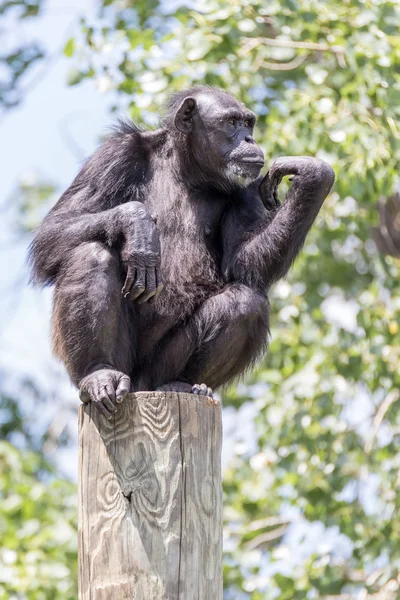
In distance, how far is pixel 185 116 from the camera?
17.0ft

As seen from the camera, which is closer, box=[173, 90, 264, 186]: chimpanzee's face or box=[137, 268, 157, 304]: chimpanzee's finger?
box=[137, 268, 157, 304]: chimpanzee's finger

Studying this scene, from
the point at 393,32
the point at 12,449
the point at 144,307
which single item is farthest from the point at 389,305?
the point at 144,307

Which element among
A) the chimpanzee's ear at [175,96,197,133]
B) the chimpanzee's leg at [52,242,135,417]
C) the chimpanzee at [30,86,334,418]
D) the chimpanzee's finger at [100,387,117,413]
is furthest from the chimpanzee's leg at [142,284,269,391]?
the chimpanzee's ear at [175,96,197,133]

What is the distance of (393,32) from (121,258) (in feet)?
9.40

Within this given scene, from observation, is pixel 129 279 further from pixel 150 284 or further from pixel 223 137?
pixel 223 137

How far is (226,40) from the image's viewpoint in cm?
662

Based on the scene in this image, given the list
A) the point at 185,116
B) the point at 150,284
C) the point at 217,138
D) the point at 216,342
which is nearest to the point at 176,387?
the point at 216,342

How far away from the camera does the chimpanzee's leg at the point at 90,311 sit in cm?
426

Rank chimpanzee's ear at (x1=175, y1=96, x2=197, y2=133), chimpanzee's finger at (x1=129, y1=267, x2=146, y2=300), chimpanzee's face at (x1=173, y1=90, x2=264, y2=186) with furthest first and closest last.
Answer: chimpanzee's ear at (x1=175, y1=96, x2=197, y2=133), chimpanzee's face at (x1=173, y1=90, x2=264, y2=186), chimpanzee's finger at (x1=129, y1=267, x2=146, y2=300)

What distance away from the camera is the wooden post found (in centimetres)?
350

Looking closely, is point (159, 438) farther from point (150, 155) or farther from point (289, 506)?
point (289, 506)

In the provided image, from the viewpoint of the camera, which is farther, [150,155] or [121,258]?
[150,155]

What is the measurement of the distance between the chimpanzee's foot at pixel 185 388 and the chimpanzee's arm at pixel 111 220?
1.44 ft

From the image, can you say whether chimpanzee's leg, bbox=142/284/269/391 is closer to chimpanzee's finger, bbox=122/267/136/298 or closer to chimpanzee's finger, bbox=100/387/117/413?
chimpanzee's finger, bbox=122/267/136/298
